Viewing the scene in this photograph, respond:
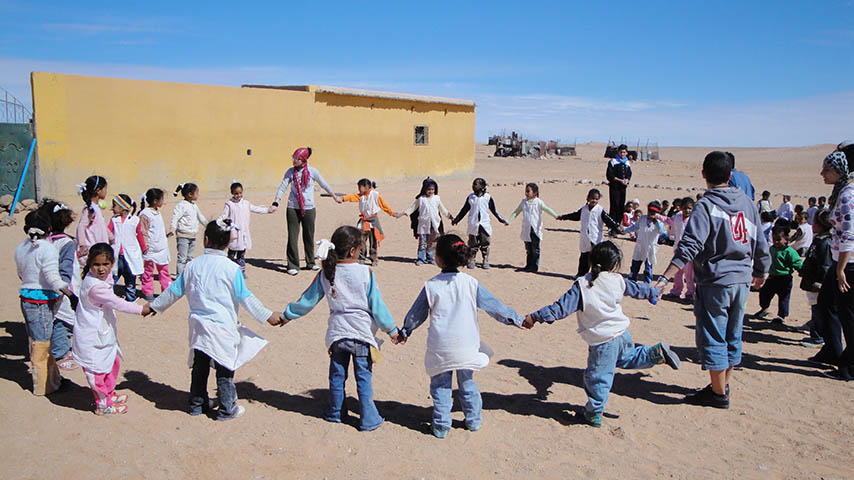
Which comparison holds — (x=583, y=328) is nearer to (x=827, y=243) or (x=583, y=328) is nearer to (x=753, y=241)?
(x=753, y=241)

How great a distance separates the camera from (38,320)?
4887 millimetres

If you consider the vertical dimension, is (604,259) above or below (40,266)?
above

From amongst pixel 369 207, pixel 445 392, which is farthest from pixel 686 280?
pixel 445 392

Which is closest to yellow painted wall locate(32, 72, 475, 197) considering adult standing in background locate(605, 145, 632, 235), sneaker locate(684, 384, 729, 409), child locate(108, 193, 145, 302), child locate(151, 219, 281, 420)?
child locate(108, 193, 145, 302)

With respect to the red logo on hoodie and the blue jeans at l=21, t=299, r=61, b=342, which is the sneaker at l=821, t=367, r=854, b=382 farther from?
the blue jeans at l=21, t=299, r=61, b=342

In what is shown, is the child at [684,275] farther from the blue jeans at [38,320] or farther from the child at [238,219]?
the blue jeans at [38,320]

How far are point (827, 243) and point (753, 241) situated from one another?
2.43m

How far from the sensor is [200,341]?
14.5 ft

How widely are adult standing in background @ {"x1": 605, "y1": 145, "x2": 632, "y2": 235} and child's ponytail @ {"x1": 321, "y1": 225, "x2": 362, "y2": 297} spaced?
1044 centimetres

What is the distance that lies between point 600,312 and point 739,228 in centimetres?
132

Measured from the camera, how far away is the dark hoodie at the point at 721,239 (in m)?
4.68

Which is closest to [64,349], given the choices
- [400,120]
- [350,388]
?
[350,388]

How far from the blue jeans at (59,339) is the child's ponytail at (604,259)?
13.8 ft

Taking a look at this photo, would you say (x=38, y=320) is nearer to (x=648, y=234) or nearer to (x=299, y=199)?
(x=299, y=199)
